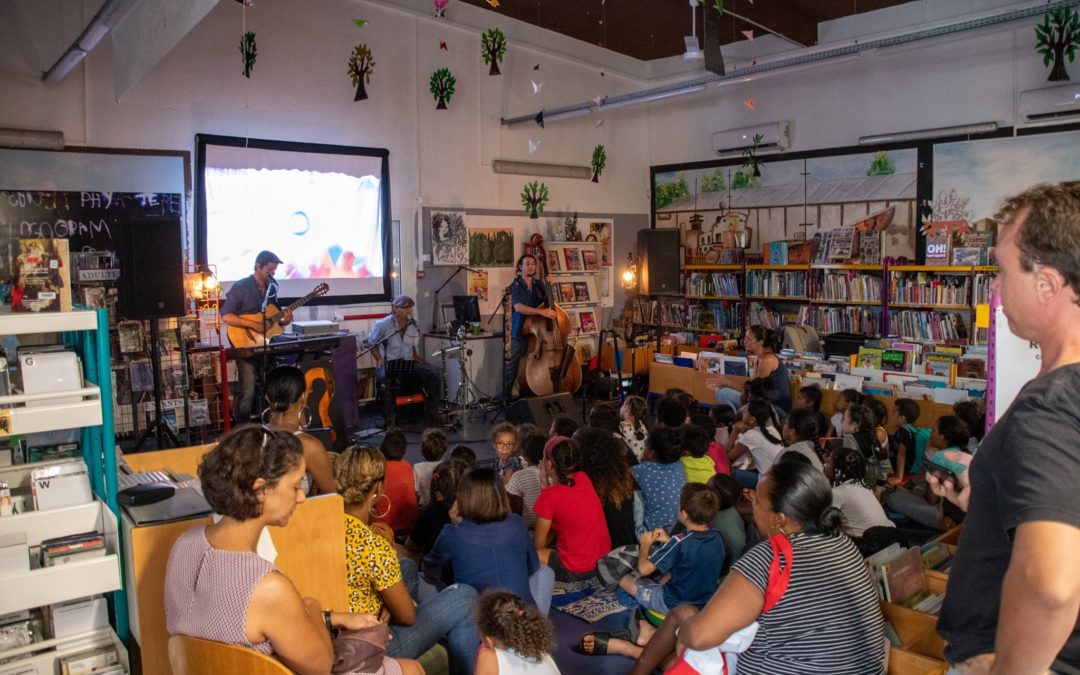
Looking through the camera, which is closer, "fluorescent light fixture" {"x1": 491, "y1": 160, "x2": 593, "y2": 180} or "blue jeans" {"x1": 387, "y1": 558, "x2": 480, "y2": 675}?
"blue jeans" {"x1": 387, "y1": 558, "x2": 480, "y2": 675}

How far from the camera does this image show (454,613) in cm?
321

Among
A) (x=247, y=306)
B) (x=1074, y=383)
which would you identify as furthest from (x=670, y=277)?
(x=1074, y=383)

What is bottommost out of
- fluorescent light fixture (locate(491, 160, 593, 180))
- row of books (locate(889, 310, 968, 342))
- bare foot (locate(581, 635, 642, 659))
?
bare foot (locate(581, 635, 642, 659))

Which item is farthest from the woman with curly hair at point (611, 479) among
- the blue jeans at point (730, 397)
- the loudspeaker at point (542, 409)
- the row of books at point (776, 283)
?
the row of books at point (776, 283)

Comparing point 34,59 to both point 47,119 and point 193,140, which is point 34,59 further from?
point 193,140

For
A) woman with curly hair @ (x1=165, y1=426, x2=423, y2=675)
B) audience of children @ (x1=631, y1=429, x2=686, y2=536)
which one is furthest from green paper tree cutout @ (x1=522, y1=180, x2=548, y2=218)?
woman with curly hair @ (x1=165, y1=426, x2=423, y2=675)

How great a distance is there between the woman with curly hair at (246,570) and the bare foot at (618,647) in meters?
1.75

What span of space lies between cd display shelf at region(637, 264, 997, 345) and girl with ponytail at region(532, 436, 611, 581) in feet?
18.4

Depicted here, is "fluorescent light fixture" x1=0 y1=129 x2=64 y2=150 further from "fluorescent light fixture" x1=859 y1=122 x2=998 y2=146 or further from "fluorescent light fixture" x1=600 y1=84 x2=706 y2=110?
"fluorescent light fixture" x1=859 y1=122 x2=998 y2=146

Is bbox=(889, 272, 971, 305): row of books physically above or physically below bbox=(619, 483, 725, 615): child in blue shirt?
above

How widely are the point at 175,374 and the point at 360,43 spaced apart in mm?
4305

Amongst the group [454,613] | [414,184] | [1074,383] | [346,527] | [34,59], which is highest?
[34,59]

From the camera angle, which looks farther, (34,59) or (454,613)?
(34,59)

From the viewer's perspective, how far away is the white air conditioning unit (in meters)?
8.59
